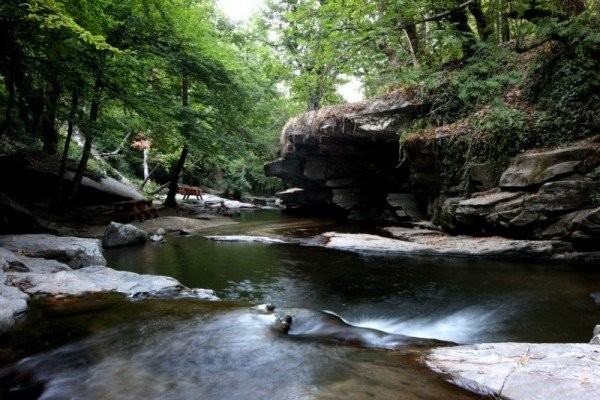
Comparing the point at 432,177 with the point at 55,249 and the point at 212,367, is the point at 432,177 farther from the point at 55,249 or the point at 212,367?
the point at 212,367

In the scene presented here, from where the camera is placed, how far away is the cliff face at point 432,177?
28.9 ft

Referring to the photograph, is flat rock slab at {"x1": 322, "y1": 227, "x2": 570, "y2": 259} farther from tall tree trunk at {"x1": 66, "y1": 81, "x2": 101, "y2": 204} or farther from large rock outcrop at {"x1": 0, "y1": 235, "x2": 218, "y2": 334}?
tall tree trunk at {"x1": 66, "y1": 81, "x2": 101, "y2": 204}

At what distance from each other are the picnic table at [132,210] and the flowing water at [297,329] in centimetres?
586

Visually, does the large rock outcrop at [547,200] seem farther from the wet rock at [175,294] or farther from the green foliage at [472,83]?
the wet rock at [175,294]

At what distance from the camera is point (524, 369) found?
2.99 m

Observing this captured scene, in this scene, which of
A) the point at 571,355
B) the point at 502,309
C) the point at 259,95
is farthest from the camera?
the point at 259,95

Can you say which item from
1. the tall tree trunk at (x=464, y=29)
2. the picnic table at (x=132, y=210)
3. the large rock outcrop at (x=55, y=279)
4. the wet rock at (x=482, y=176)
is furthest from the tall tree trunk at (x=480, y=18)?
the picnic table at (x=132, y=210)

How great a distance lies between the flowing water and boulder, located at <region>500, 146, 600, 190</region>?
2.27m

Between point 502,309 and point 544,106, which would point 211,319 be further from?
point 544,106

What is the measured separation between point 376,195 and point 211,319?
1553 cm

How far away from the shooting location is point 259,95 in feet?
51.8

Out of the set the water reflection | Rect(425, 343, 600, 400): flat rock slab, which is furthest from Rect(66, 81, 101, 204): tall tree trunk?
Rect(425, 343, 600, 400): flat rock slab

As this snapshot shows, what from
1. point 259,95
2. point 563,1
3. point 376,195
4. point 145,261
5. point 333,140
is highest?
point 563,1

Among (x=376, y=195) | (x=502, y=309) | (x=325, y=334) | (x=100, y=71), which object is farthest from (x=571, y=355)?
(x=376, y=195)
